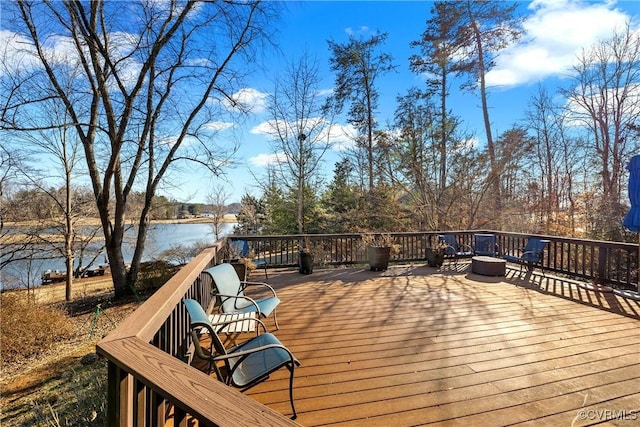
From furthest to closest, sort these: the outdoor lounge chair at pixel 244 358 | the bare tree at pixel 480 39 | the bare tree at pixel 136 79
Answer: the bare tree at pixel 480 39 → the bare tree at pixel 136 79 → the outdoor lounge chair at pixel 244 358

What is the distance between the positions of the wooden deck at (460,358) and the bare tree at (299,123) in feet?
27.7

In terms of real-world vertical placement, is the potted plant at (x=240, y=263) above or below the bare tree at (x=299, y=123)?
below

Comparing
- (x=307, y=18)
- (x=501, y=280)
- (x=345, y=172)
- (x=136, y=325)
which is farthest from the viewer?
(x=345, y=172)

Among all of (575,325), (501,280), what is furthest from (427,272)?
(575,325)

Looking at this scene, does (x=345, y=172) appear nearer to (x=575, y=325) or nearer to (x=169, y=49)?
(x=169, y=49)

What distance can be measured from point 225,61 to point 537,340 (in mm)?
8728

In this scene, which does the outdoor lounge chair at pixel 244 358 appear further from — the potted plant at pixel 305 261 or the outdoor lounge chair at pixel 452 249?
the outdoor lounge chair at pixel 452 249

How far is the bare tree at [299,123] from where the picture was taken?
11477 millimetres

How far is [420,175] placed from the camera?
10758 millimetres

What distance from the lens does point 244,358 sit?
171cm

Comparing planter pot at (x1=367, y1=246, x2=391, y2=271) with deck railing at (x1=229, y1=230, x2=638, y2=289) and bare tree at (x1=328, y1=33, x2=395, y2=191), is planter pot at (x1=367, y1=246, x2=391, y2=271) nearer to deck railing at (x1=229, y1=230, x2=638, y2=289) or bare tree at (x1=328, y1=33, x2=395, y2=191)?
deck railing at (x1=229, y1=230, x2=638, y2=289)

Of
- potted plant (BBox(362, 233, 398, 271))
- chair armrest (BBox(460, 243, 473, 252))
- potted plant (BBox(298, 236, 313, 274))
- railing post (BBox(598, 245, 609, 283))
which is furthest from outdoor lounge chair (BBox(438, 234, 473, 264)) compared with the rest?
potted plant (BBox(298, 236, 313, 274))

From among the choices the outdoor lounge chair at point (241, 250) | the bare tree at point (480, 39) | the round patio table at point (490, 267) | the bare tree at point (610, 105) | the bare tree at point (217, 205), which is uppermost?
the bare tree at point (480, 39)

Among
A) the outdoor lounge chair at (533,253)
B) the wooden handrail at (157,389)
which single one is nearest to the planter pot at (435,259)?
the outdoor lounge chair at (533,253)
